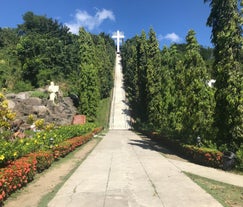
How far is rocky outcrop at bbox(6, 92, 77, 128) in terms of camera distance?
117 ft

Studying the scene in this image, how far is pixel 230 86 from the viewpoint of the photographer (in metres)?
15.4

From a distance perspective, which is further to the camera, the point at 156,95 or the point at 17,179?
the point at 156,95

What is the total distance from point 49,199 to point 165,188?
3.40 meters

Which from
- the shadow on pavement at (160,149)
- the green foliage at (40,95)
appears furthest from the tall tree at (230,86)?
the green foliage at (40,95)

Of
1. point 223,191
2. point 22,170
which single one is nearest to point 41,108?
point 22,170

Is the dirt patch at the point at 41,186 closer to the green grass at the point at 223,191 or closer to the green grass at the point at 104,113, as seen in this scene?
the green grass at the point at 223,191

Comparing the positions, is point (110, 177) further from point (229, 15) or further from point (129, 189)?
point (229, 15)

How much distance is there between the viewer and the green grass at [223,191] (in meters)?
8.56

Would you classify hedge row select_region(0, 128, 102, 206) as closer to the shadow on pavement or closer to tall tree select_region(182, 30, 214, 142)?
the shadow on pavement

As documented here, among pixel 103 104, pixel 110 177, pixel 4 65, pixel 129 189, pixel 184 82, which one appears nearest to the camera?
pixel 129 189

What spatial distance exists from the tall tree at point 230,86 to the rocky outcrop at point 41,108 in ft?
73.2

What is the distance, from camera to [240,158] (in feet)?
44.7

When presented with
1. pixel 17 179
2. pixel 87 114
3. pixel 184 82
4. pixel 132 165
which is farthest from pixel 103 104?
pixel 17 179

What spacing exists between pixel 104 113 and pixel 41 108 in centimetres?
2391
